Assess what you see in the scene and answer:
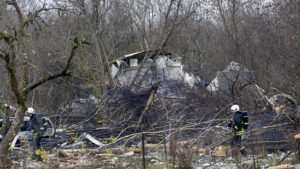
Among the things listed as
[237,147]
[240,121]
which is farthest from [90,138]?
[237,147]

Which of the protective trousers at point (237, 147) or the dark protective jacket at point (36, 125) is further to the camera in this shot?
the dark protective jacket at point (36, 125)

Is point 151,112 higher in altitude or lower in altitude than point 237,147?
higher

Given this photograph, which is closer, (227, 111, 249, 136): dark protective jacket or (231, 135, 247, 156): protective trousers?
(231, 135, 247, 156): protective trousers

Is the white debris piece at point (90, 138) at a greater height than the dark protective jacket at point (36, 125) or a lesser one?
lesser

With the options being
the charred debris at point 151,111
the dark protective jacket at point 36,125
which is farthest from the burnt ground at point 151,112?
the dark protective jacket at point 36,125

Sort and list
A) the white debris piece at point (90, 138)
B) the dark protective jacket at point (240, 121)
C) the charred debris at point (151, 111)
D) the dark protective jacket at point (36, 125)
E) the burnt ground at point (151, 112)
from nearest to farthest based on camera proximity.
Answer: the dark protective jacket at point (240, 121) → the dark protective jacket at point (36, 125) → the white debris piece at point (90, 138) → the charred debris at point (151, 111) → the burnt ground at point (151, 112)

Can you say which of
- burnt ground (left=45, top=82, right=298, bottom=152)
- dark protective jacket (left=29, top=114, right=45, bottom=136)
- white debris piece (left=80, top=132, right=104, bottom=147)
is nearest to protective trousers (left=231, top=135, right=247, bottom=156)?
burnt ground (left=45, top=82, right=298, bottom=152)

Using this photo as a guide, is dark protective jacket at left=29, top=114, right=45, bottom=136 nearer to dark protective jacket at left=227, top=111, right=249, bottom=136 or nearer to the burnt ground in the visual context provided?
the burnt ground

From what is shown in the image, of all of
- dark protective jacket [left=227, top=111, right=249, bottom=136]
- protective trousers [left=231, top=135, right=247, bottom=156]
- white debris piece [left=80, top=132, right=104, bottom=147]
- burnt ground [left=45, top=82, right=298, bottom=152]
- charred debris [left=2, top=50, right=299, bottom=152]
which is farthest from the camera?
burnt ground [left=45, top=82, right=298, bottom=152]

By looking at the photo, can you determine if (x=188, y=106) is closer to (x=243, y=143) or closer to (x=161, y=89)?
(x=161, y=89)

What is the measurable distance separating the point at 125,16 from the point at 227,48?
951 cm

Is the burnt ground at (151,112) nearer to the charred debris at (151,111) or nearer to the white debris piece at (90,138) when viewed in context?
the charred debris at (151,111)

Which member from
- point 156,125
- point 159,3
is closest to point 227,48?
point 159,3

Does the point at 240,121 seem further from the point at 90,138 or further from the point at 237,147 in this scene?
the point at 90,138
